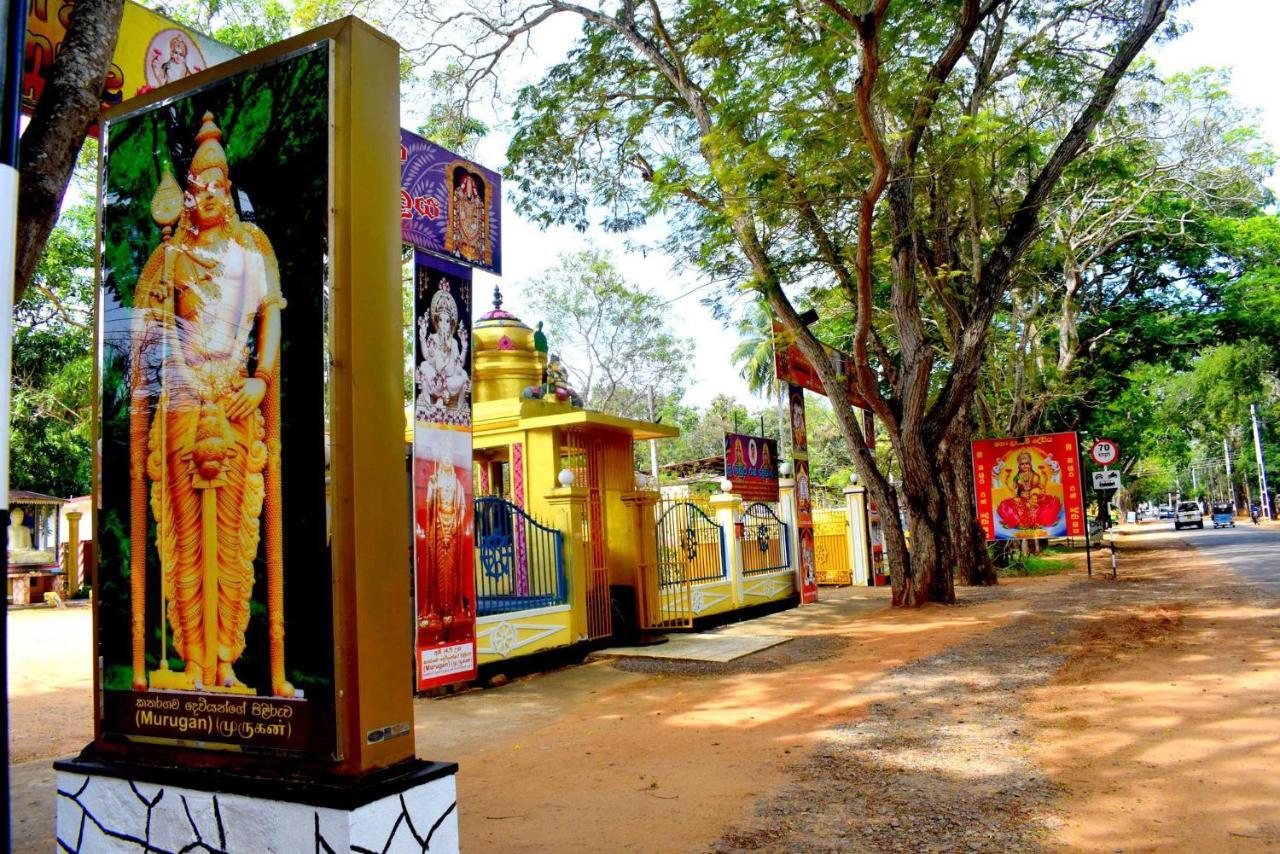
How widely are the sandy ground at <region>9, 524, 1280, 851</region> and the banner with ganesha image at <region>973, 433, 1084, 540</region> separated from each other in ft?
17.0

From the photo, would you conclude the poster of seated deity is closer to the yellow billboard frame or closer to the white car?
the yellow billboard frame

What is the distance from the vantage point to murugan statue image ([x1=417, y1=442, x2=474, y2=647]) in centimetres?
681

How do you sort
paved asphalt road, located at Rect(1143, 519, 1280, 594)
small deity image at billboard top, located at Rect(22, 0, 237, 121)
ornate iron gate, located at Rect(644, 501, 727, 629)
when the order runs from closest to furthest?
small deity image at billboard top, located at Rect(22, 0, 237, 121) < ornate iron gate, located at Rect(644, 501, 727, 629) < paved asphalt road, located at Rect(1143, 519, 1280, 594)

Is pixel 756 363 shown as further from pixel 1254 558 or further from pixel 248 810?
A: pixel 248 810

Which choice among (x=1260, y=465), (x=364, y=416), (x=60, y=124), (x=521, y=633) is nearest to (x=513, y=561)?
(x=521, y=633)

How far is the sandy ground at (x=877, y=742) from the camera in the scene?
13.1ft

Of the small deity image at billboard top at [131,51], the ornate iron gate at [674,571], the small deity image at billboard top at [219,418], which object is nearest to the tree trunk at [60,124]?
the small deity image at billboard top at [131,51]

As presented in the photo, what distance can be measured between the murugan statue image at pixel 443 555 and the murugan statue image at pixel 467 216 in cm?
161

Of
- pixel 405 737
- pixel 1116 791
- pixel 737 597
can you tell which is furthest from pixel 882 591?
pixel 405 737

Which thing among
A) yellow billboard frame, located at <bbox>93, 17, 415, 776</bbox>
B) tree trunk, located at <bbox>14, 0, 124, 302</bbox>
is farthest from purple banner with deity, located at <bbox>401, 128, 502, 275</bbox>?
yellow billboard frame, located at <bbox>93, 17, 415, 776</bbox>

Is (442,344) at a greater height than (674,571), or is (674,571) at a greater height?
(442,344)

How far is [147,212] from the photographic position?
2.80 meters

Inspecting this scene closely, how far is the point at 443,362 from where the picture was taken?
7.05 m

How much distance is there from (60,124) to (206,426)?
1.84m
